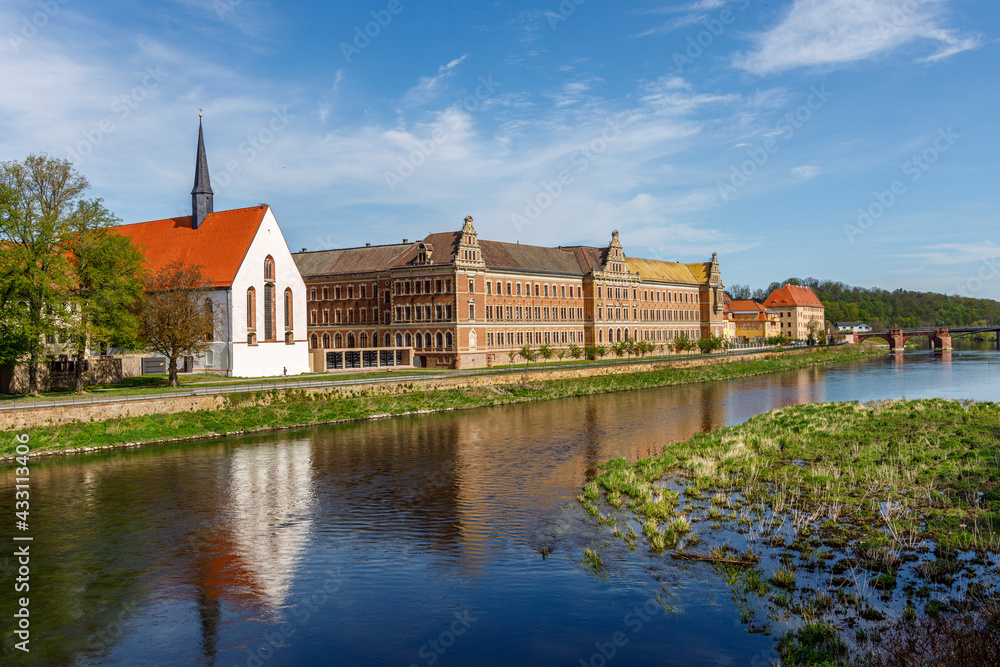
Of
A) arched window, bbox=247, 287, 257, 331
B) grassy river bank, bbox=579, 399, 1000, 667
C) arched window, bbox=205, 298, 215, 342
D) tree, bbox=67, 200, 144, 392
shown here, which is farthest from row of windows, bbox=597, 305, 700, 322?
grassy river bank, bbox=579, 399, 1000, 667

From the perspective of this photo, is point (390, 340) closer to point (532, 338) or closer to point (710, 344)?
point (532, 338)

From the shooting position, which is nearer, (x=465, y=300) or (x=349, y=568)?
(x=349, y=568)

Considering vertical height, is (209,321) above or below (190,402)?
above

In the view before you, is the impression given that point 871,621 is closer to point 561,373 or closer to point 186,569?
point 186,569

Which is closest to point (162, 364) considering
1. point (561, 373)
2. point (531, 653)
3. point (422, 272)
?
point (422, 272)

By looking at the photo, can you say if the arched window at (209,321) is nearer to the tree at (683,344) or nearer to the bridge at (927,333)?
the tree at (683,344)

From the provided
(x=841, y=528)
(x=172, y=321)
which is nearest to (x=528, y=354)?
(x=172, y=321)

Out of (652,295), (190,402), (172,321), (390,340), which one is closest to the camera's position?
(190,402)

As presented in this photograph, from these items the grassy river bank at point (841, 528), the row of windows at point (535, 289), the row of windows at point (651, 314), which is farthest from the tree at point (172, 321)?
the row of windows at point (651, 314)

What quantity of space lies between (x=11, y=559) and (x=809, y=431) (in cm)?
3131

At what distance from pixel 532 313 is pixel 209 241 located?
3900 cm

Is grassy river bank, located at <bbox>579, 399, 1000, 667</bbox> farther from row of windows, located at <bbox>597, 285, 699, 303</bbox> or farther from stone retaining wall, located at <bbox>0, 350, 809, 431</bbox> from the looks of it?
row of windows, located at <bbox>597, 285, 699, 303</bbox>

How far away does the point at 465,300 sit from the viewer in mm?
76812

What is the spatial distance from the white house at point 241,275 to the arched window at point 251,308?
4 cm
